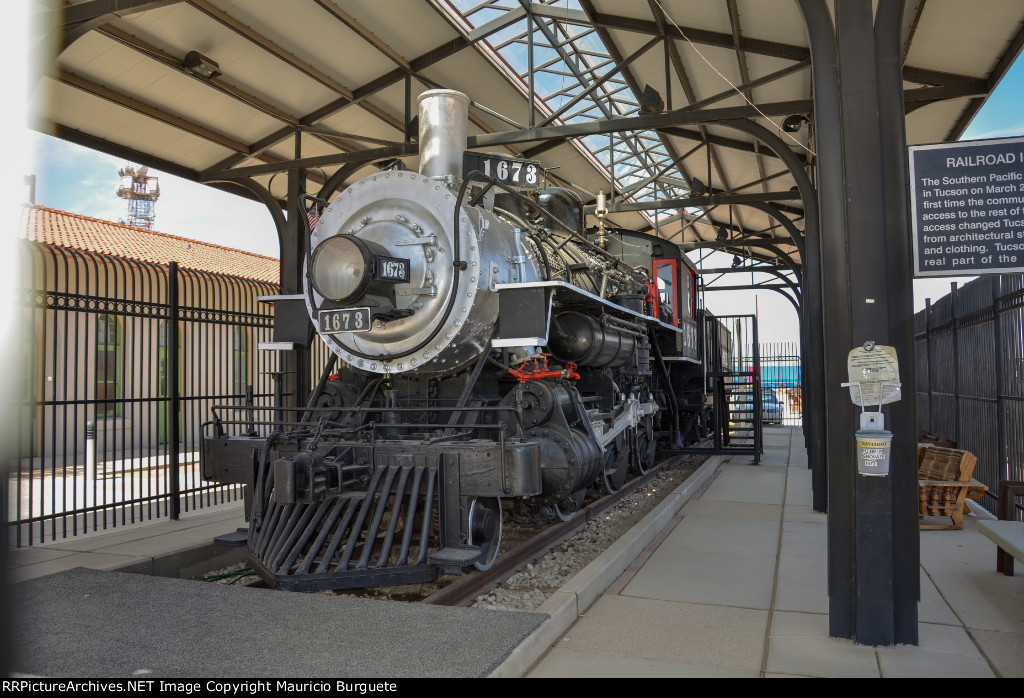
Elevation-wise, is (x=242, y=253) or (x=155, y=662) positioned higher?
(x=242, y=253)

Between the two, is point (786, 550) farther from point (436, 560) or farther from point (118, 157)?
point (118, 157)

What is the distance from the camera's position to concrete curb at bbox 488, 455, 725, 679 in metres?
3.00

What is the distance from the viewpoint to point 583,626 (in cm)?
373

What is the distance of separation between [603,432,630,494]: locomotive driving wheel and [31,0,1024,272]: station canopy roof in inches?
106

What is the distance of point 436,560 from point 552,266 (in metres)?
2.97

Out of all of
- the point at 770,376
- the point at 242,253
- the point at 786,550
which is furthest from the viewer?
the point at 770,376

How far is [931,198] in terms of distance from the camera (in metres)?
3.62

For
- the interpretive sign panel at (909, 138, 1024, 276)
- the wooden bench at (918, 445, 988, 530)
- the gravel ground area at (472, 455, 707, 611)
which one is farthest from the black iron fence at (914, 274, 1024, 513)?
the gravel ground area at (472, 455, 707, 611)

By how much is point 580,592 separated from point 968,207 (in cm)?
278

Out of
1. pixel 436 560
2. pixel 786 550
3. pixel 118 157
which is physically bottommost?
pixel 786 550

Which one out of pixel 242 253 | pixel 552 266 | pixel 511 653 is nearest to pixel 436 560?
pixel 511 653

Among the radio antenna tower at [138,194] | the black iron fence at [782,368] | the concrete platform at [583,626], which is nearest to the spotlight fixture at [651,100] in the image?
the concrete platform at [583,626]

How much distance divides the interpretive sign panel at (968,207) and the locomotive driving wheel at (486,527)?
2.69 m
